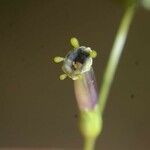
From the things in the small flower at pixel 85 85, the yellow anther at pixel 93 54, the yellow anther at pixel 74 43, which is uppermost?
the yellow anther at pixel 74 43

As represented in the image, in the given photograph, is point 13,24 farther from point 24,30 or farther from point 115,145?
point 115,145

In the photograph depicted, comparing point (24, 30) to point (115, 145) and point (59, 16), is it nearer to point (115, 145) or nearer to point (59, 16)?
point (59, 16)

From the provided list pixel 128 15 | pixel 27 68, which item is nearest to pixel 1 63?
pixel 27 68

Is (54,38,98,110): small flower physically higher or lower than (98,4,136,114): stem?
lower

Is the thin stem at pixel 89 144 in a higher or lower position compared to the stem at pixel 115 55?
lower
